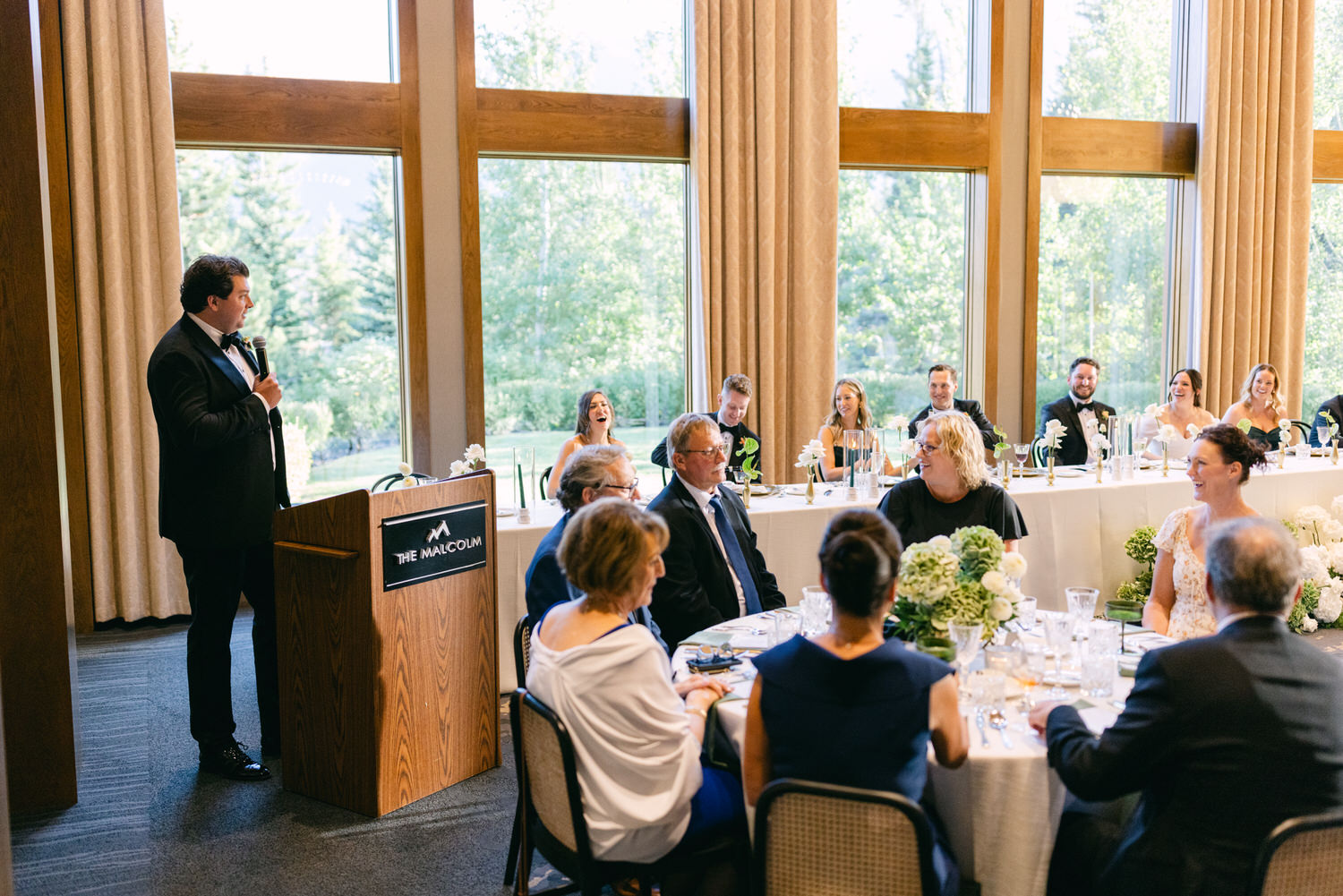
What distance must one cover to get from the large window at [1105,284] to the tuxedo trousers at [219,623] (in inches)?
250

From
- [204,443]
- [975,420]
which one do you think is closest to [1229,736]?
[204,443]

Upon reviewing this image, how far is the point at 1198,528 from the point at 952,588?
5.12 ft

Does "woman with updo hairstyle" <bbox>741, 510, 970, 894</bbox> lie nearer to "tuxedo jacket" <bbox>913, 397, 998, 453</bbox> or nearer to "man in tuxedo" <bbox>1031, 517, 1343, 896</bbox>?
"man in tuxedo" <bbox>1031, 517, 1343, 896</bbox>

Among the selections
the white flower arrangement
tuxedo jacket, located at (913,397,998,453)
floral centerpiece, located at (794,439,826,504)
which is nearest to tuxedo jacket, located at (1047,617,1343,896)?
floral centerpiece, located at (794,439,826,504)

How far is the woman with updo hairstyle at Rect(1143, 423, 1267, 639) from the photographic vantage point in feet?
11.7

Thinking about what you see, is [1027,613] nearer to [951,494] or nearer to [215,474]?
Answer: [951,494]

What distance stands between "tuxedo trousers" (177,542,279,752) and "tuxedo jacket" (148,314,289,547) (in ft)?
0.31

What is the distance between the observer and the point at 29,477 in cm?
372

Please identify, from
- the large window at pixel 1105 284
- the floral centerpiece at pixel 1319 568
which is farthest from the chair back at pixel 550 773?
the large window at pixel 1105 284

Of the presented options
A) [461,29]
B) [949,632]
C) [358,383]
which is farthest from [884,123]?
[949,632]

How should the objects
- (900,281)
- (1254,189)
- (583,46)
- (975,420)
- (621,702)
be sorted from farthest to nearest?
(1254,189), (900,281), (583,46), (975,420), (621,702)

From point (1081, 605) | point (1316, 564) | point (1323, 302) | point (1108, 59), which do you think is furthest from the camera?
point (1323, 302)

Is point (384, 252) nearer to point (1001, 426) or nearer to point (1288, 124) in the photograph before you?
point (1001, 426)

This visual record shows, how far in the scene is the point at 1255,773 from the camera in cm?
196
